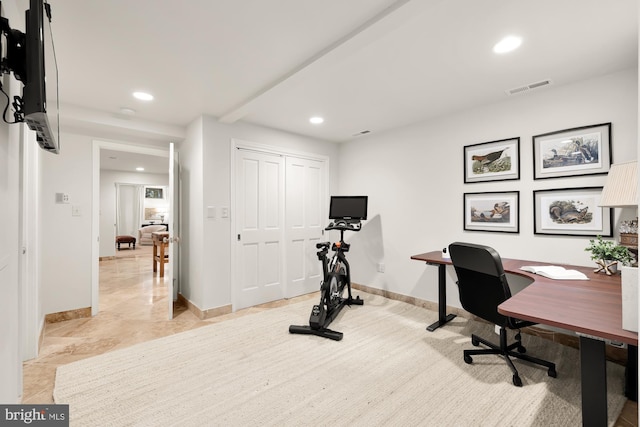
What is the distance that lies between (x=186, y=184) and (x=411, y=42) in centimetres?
319

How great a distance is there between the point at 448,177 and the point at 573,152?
3.84 ft

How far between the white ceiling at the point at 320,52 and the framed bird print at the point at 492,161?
0.50 metres

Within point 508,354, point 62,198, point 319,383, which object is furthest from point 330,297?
point 62,198

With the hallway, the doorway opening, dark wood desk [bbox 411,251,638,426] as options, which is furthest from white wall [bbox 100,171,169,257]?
dark wood desk [bbox 411,251,638,426]

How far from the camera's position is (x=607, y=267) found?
2234mm

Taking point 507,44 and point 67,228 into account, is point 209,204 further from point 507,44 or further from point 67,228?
point 507,44

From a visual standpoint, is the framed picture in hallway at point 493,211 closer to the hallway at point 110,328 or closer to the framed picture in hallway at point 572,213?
the framed picture in hallway at point 572,213

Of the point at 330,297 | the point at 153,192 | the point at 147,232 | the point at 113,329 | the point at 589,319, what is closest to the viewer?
the point at 589,319

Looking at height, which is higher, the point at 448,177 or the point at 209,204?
the point at 448,177

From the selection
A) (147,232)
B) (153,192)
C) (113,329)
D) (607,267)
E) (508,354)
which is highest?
(153,192)

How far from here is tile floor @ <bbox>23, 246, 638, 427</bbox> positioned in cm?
214

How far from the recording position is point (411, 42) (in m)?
2.05

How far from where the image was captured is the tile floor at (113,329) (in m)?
2.14

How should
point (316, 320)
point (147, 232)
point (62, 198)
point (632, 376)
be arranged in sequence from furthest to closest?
point (147, 232), point (62, 198), point (316, 320), point (632, 376)
